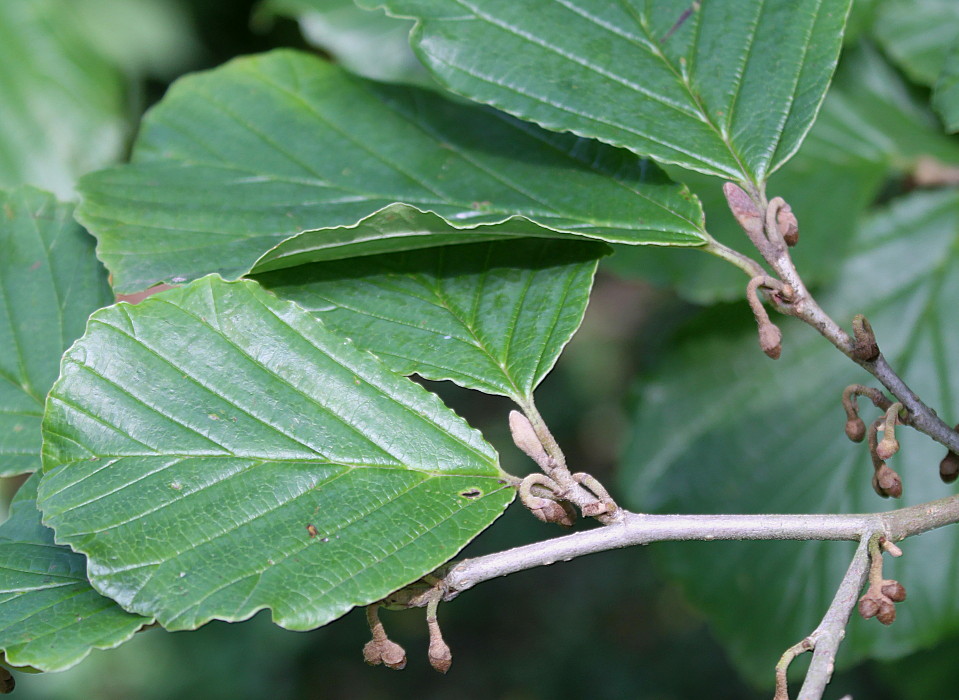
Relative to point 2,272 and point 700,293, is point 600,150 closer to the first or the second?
point 700,293

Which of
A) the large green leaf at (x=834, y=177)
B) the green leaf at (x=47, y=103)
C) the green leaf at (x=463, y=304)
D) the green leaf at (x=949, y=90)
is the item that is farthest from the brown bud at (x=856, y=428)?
the green leaf at (x=47, y=103)

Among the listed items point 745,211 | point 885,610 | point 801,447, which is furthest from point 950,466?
point 801,447

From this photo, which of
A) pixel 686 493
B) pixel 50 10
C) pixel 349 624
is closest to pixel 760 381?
pixel 686 493

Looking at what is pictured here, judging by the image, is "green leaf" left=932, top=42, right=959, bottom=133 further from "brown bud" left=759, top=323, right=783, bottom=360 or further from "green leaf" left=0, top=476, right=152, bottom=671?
"green leaf" left=0, top=476, right=152, bottom=671

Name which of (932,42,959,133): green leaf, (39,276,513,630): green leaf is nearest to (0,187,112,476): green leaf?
(39,276,513,630): green leaf

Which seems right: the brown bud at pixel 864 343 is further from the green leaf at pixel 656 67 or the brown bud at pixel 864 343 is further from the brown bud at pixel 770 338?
the green leaf at pixel 656 67

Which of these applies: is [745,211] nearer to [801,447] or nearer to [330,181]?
[330,181]
